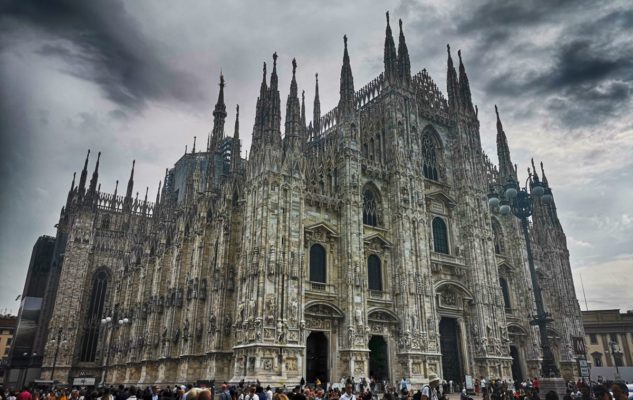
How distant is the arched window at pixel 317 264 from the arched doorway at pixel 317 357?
363cm

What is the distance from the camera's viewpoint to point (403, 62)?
137 feet

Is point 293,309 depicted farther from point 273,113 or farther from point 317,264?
point 273,113

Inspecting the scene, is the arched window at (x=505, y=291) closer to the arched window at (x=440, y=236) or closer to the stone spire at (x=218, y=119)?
the arched window at (x=440, y=236)

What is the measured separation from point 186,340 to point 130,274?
71.0ft

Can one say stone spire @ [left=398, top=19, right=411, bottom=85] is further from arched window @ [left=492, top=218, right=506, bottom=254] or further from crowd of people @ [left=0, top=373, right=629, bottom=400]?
crowd of people @ [left=0, top=373, right=629, bottom=400]

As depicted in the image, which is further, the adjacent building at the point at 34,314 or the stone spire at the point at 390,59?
the adjacent building at the point at 34,314

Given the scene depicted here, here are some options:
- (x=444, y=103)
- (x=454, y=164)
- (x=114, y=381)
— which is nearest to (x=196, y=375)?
(x=114, y=381)

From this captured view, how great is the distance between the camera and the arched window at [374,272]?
3481cm

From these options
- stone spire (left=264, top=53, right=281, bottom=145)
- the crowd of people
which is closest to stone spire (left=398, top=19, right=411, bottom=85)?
stone spire (left=264, top=53, right=281, bottom=145)

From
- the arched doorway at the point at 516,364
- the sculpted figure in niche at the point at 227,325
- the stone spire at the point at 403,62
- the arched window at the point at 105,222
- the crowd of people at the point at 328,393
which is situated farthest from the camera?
the arched window at the point at 105,222

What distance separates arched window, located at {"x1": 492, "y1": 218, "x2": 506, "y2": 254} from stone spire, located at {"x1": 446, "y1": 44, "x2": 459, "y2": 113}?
456 inches

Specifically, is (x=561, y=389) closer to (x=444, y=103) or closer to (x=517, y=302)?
(x=517, y=302)

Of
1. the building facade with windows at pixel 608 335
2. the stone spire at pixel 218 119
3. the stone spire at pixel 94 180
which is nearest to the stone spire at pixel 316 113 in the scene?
the stone spire at pixel 218 119

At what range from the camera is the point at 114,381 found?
160ft
